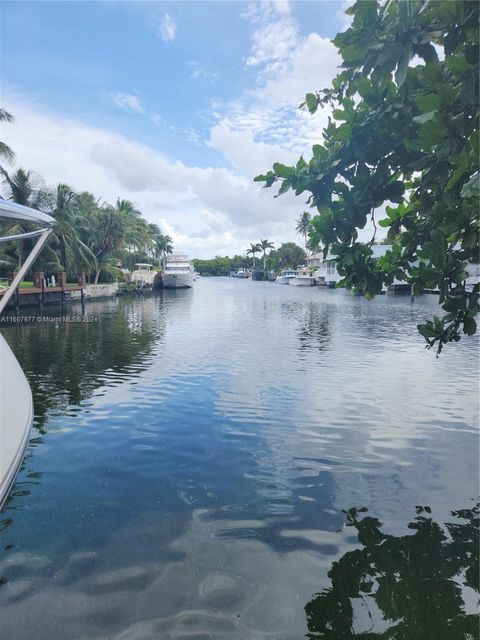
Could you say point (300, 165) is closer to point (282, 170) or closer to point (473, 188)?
point (282, 170)

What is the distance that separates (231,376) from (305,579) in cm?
870

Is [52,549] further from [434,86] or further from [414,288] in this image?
→ [434,86]

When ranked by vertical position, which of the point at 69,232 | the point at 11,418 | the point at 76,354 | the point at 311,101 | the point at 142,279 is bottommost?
the point at 76,354

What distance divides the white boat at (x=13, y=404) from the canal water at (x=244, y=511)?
49.1 inches

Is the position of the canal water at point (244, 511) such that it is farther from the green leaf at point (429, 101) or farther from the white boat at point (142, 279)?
the white boat at point (142, 279)

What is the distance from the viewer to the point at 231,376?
1301cm

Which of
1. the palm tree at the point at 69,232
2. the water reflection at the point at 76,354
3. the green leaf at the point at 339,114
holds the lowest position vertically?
the water reflection at the point at 76,354

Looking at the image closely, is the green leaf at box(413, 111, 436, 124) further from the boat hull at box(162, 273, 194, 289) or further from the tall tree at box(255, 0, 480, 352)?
the boat hull at box(162, 273, 194, 289)

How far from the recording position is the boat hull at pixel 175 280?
226ft

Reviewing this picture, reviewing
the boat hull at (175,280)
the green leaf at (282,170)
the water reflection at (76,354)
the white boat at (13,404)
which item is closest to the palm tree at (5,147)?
the water reflection at (76,354)

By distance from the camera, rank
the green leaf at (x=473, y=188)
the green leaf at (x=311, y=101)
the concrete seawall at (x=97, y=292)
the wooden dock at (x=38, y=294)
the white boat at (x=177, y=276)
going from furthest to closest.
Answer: the white boat at (x=177, y=276) → the concrete seawall at (x=97, y=292) → the wooden dock at (x=38, y=294) → the green leaf at (x=311, y=101) → the green leaf at (x=473, y=188)

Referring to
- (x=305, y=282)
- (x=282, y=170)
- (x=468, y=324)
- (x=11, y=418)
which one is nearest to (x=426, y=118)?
(x=282, y=170)

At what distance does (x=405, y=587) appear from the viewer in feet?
14.1

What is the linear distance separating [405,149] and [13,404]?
4636mm
